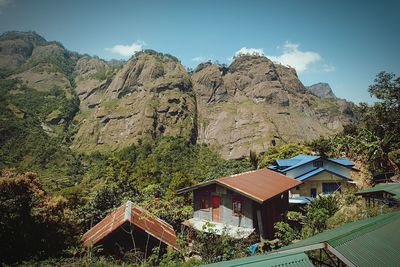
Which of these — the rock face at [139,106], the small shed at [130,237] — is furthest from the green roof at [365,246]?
the rock face at [139,106]

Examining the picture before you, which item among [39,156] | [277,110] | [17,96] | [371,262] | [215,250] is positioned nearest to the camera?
[371,262]

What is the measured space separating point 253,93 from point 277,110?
1392 cm

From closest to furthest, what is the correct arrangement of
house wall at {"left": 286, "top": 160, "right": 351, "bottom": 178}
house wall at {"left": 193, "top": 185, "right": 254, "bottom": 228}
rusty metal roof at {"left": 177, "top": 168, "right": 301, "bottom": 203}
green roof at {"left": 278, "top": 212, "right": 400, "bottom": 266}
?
1. green roof at {"left": 278, "top": 212, "right": 400, "bottom": 266}
2. rusty metal roof at {"left": 177, "top": 168, "right": 301, "bottom": 203}
3. house wall at {"left": 193, "top": 185, "right": 254, "bottom": 228}
4. house wall at {"left": 286, "top": 160, "right": 351, "bottom": 178}

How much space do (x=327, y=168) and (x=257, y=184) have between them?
14.8m

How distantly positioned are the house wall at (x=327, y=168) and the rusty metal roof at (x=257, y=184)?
740 centimetres

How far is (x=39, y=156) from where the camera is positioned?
10388 centimetres

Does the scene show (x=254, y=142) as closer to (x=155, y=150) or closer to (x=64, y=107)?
(x=155, y=150)

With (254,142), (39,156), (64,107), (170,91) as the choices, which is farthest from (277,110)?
(64,107)

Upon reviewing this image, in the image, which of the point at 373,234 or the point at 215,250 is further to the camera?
the point at 215,250

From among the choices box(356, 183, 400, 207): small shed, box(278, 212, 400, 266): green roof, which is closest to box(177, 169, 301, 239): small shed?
box(356, 183, 400, 207): small shed

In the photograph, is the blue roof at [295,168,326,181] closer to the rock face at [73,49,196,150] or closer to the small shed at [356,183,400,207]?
the small shed at [356,183,400,207]

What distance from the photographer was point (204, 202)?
23.9 meters

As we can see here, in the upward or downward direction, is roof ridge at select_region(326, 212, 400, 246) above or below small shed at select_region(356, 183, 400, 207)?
above

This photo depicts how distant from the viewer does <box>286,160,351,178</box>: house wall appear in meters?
34.4
